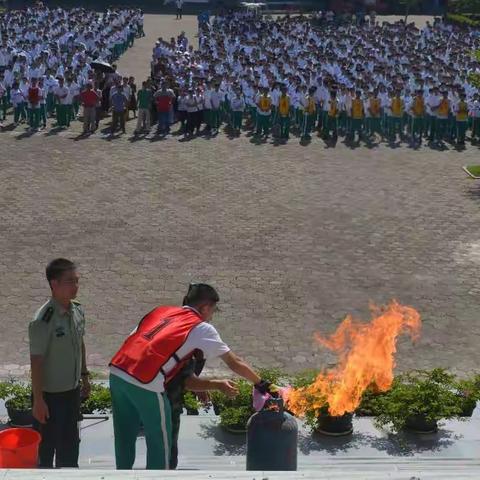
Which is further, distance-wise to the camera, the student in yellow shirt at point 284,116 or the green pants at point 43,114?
the green pants at point 43,114

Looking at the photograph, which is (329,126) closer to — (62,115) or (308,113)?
(308,113)

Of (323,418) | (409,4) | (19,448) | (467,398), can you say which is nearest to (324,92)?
(467,398)

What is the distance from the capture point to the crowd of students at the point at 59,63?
2059 centimetres

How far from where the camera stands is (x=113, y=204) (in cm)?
1480

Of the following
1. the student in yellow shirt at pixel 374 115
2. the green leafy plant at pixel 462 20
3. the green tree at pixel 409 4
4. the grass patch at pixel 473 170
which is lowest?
the grass patch at pixel 473 170

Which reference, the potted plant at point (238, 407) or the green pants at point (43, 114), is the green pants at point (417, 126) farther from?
the potted plant at point (238, 407)

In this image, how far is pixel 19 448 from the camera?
5207 mm

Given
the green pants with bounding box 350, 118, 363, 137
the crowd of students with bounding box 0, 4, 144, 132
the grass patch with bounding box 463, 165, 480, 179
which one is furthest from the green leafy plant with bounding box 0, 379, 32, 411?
the green pants with bounding box 350, 118, 363, 137

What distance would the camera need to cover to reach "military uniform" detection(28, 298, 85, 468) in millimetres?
5414

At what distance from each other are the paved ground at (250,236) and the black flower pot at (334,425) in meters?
2.26

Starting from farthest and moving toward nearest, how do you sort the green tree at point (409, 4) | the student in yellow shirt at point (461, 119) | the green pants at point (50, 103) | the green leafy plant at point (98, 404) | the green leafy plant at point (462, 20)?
the green tree at point (409, 4)
the green leafy plant at point (462, 20)
the green pants at point (50, 103)
the student in yellow shirt at point (461, 119)
the green leafy plant at point (98, 404)

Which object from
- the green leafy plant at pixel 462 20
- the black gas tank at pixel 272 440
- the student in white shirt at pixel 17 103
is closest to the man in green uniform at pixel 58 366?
the black gas tank at pixel 272 440

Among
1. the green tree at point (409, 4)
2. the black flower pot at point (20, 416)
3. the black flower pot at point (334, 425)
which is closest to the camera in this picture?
the black flower pot at point (334, 425)

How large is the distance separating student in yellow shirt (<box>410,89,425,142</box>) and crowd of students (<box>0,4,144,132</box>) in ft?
22.0
